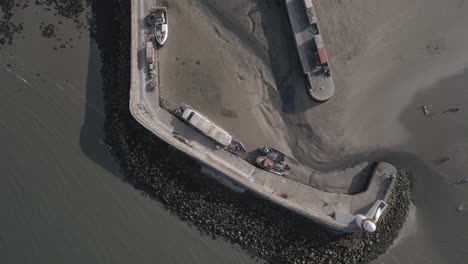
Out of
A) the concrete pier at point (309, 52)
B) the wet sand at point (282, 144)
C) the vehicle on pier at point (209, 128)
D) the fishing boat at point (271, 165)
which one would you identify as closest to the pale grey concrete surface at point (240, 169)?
the fishing boat at point (271, 165)

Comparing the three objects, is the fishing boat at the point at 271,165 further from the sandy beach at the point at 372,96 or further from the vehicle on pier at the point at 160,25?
the vehicle on pier at the point at 160,25

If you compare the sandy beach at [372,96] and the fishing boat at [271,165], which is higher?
the sandy beach at [372,96]

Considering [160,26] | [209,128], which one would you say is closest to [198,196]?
[209,128]

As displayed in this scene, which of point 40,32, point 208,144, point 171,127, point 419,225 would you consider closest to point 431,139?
point 419,225

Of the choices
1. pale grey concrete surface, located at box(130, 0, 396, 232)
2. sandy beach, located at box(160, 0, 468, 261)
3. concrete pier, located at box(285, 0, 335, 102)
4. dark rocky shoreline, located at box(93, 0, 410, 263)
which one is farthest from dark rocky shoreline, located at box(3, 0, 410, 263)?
concrete pier, located at box(285, 0, 335, 102)

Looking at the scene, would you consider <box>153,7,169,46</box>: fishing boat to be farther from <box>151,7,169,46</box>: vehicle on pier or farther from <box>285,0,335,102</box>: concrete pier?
<box>285,0,335,102</box>: concrete pier

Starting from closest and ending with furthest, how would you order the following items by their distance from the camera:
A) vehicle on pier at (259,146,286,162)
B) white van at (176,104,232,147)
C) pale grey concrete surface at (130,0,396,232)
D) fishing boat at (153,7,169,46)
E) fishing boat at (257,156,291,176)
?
pale grey concrete surface at (130,0,396,232) → white van at (176,104,232,147) → fishing boat at (257,156,291,176) → vehicle on pier at (259,146,286,162) → fishing boat at (153,7,169,46)
